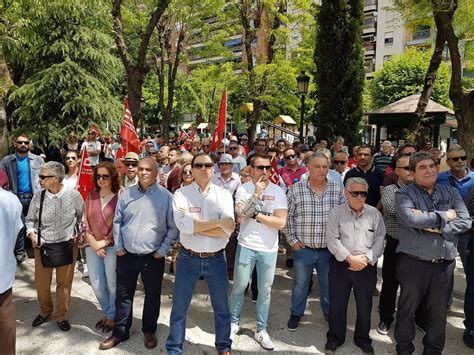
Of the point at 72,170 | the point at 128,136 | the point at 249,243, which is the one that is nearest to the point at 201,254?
the point at 249,243

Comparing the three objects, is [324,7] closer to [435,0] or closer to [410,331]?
[435,0]

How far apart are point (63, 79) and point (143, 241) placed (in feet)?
38.9

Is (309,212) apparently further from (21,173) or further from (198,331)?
(21,173)

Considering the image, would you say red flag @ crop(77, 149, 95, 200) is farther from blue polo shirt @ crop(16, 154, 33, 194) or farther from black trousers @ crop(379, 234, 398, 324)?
black trousers @ crop(379, 234, 398, 324)

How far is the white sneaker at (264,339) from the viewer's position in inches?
153

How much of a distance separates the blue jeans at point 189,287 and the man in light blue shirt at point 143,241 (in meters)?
A: 0.39

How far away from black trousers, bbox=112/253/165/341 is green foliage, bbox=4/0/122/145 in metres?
11.2

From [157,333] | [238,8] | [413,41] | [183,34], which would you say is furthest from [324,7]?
[413,41]

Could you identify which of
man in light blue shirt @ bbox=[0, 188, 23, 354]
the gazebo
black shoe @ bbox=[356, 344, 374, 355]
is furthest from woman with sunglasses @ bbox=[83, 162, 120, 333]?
the gazebo

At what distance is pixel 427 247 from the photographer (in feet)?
11.4

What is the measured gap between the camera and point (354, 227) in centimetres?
378

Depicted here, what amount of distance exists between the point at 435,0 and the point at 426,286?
25.8ft

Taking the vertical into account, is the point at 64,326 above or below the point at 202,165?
below

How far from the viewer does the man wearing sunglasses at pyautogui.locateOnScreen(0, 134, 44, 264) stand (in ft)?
20.4
